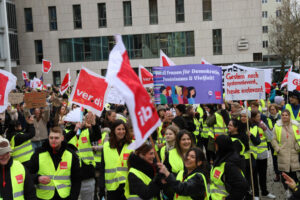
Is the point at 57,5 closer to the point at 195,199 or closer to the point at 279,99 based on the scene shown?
the point at 279,99

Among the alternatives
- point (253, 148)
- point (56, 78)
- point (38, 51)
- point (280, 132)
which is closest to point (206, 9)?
point (56, 78)

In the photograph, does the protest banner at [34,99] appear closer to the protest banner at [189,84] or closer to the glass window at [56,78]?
the protest banner at [189,84]

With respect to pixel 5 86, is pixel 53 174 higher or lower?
lower

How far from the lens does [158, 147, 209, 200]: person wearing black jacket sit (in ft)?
12.9

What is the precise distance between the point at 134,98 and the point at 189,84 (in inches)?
133

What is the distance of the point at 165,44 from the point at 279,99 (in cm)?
2844

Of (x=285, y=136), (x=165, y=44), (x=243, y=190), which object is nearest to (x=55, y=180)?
(x=243, y=190)

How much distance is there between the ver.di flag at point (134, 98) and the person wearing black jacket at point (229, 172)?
1546mm

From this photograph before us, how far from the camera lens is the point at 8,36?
37.8 metres

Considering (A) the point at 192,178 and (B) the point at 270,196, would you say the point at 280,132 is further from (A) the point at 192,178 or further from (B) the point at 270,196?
(A) the point at 192,178

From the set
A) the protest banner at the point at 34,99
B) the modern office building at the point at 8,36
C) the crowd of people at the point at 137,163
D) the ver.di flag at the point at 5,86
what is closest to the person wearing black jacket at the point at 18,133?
the crowd of people at the point at 137,163

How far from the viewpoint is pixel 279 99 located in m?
12.3

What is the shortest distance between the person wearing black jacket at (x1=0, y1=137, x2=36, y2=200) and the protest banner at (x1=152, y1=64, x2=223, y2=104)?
3.02 metres

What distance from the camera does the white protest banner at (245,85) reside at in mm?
7257
